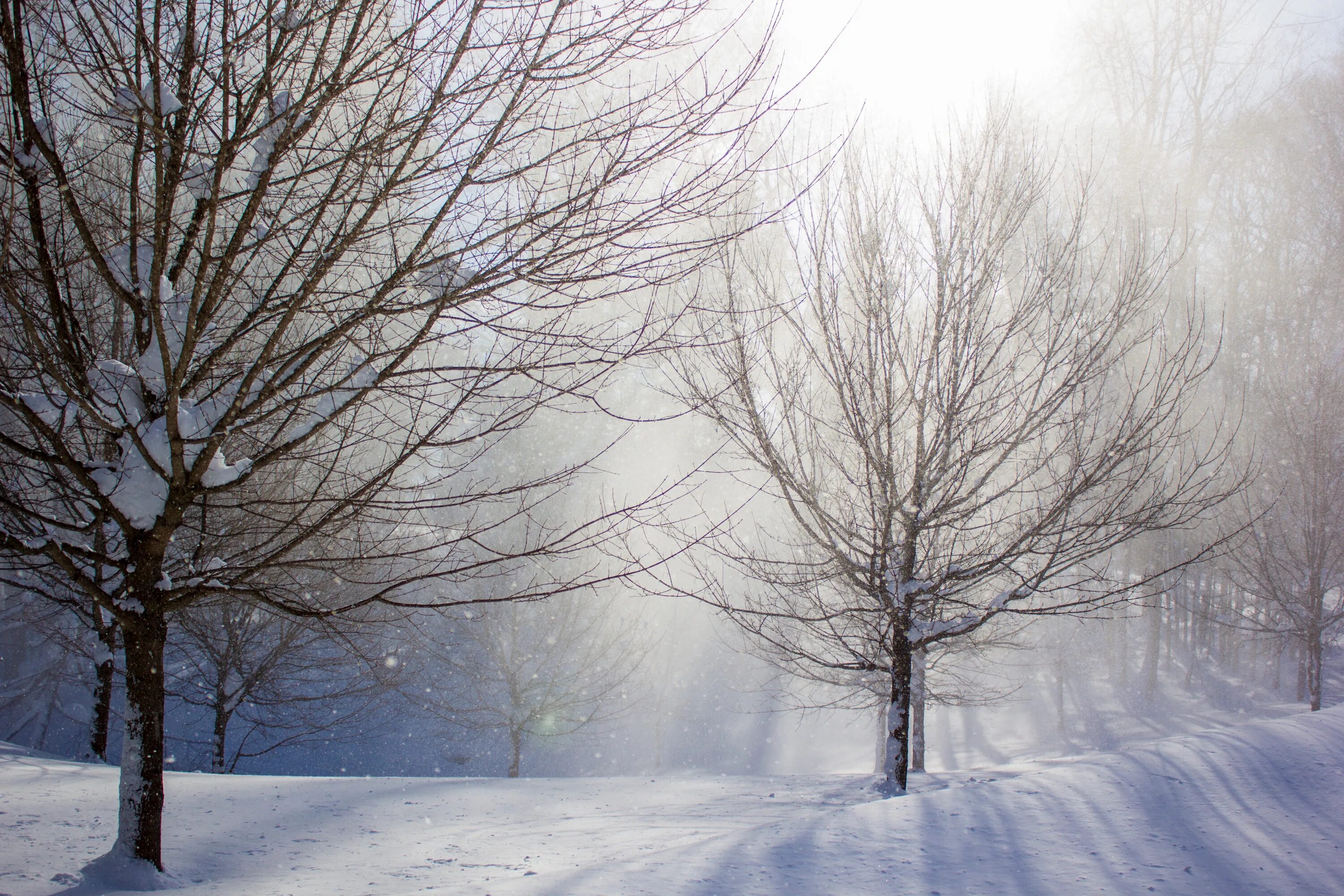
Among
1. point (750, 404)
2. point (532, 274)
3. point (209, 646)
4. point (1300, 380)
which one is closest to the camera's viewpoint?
Result: point (532, 274)

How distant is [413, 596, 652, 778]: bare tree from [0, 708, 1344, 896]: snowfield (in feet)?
17.3

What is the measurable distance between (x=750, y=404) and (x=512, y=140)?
98.6 inches

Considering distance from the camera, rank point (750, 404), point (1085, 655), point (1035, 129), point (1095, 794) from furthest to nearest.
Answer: point (1085, 655)
point (1035, 129)
point (750, 404)
point (1095, 794)

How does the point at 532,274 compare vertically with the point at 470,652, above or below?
above

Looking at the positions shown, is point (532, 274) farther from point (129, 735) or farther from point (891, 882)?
point (891, 882)

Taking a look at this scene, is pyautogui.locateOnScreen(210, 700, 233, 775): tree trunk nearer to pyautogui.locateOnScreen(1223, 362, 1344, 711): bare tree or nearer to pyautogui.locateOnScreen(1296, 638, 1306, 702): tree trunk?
pyautogui.locateOnScreen(1223, 362, 1344, 711): bare tree

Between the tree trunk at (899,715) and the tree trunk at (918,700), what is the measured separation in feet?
7.36

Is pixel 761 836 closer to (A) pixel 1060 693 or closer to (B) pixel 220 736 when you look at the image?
(B) pixel 220 736

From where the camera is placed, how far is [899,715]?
18.5 feet

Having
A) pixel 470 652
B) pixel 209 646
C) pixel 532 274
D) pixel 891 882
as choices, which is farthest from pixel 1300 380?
pixel 209 646

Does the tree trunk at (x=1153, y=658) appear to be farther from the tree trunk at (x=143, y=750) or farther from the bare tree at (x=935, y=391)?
the tree trunk at (x=143, y=750)

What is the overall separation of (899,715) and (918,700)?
15.2 feet

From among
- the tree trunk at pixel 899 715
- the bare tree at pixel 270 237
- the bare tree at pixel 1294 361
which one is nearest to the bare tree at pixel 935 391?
the tree trunk at pixel 899 715

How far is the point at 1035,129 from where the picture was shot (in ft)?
17.8
